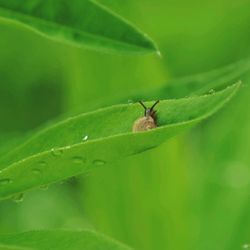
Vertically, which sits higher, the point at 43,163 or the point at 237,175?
the point at 237,175

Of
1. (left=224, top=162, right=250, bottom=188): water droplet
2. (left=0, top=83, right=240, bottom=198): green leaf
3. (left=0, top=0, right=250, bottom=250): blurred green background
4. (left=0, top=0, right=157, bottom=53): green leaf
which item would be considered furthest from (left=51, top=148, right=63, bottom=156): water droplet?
(left=224, top=162, right=250, bottom=188): water droplet

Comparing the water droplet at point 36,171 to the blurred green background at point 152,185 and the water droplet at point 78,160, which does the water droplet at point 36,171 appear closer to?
the water droplet at point 78,160

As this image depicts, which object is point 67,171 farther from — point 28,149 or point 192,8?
point 192,8

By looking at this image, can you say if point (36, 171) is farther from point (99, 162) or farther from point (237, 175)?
point (237, 175)

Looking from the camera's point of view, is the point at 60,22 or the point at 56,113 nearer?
the point at 60,22

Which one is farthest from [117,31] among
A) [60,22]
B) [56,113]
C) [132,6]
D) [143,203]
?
[56,113]

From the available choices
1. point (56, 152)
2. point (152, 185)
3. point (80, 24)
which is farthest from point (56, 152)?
point (152, 185)
